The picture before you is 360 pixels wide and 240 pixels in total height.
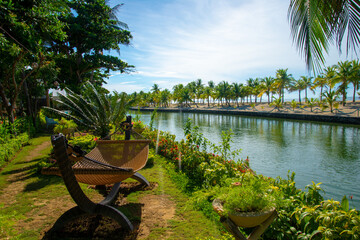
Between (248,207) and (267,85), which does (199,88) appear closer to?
(267,85)

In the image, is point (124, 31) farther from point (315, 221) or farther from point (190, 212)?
point (315, 221)

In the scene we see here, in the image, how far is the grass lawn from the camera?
8.42ft

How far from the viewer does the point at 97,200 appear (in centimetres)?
361

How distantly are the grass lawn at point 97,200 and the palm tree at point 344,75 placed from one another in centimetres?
4231

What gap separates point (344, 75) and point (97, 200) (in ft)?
146

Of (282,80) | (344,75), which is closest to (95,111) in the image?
(344,75)

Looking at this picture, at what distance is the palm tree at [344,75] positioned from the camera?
34656 millimetres

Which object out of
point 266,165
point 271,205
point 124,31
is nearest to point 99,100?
point 271,205

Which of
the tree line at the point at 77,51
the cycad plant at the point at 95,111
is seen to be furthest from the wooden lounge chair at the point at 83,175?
the tree line at the point at 77,51

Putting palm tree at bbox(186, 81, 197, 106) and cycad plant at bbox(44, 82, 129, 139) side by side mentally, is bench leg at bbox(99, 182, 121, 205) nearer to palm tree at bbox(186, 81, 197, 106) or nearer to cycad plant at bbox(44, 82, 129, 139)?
cycad plant at bbox(44, 82, 129, 139)

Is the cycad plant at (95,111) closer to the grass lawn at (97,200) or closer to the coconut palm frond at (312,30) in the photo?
the grass lawn at (97,200)

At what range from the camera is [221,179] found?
3.51 metres

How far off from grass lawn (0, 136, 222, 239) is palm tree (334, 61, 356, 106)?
139 ft

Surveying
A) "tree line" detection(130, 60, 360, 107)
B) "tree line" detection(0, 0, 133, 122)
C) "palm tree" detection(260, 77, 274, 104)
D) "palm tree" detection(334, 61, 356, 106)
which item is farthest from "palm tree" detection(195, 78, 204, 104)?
"tree line" detection(0, 0, 133, 122)
